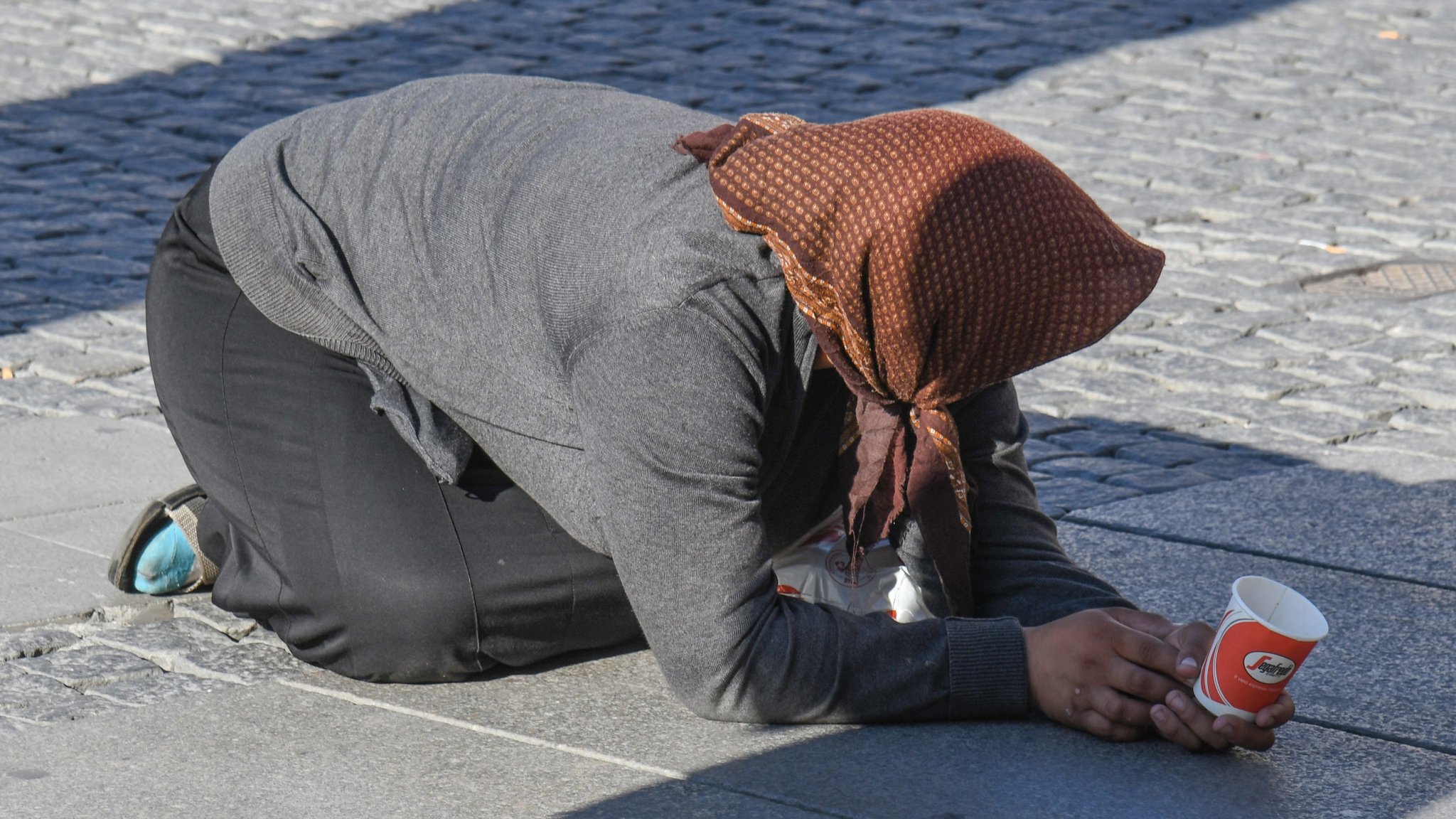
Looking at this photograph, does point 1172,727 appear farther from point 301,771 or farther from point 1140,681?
point 301,771

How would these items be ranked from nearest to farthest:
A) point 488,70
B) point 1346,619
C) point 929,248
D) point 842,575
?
point 929,248
point 842,575
point 1346,619
point 488,70

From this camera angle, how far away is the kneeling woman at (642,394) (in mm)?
2393

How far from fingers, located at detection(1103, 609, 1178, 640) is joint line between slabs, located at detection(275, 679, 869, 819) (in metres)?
0.51

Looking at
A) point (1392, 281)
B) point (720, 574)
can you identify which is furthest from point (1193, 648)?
point (1392, 281)

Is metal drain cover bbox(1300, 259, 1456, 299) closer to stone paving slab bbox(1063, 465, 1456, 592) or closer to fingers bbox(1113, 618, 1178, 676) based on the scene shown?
stone paving slab bbox(1063, 465, 1456, 592)

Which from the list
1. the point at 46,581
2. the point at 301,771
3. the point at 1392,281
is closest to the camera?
the point at 301,771

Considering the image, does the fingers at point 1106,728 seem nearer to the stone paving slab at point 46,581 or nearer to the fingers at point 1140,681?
the fingers at point 1140,681

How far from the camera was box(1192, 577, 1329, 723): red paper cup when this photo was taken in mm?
2363

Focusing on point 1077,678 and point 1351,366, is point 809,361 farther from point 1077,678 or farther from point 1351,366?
point 1351,366

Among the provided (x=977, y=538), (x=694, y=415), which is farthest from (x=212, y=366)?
(x=977, y=538)

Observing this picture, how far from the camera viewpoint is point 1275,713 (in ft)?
8.13

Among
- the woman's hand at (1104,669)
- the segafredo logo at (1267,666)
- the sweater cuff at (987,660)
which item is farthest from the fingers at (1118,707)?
the segafredo logo at (1267,666)

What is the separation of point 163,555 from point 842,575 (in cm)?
127

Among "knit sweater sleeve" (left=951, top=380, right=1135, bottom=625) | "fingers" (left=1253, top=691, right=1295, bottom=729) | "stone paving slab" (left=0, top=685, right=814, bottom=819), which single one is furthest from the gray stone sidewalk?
"knit sweater sleeve" (left=951, top=380, right=1135, bottom=625)
